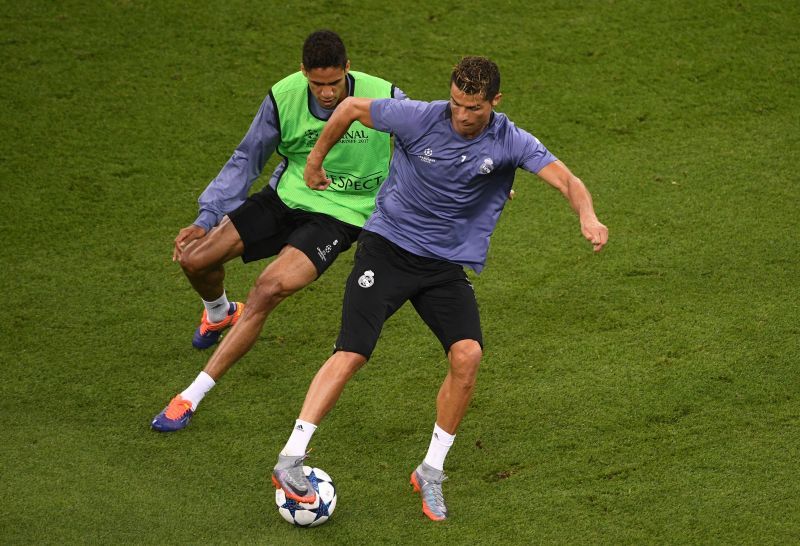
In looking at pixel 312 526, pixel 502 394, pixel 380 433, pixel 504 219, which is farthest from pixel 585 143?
pixel 312 526

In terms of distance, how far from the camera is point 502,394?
6.38m

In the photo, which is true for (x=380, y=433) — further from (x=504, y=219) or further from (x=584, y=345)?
(x=504, y=219)

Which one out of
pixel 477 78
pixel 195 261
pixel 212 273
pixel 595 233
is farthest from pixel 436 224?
pixel 212 273

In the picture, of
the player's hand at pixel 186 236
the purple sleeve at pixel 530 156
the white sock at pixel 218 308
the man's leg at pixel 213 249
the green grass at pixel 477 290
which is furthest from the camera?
the white sock at pixel 218 308

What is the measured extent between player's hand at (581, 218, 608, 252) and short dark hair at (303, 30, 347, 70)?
1700 mm

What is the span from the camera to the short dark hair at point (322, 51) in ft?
19.2

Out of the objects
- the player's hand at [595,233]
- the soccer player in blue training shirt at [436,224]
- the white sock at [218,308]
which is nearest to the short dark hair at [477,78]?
the soccer player in blue training shirt at [436,224]

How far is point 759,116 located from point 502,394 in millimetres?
4322

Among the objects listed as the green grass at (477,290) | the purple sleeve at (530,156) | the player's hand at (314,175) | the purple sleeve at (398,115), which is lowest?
the green grass at (477,290)

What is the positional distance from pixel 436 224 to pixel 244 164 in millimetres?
1346

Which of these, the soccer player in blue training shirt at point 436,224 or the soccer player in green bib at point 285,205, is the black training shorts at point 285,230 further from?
the soccer player in blue training shirt at point 436,224

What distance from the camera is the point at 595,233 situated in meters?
4.88

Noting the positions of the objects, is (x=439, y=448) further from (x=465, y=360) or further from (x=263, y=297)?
(x=263, y=297)

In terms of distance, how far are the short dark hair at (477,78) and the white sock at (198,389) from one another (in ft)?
7.08
